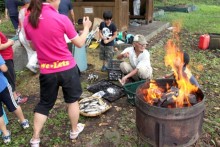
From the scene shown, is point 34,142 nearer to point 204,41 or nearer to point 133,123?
point 133,123

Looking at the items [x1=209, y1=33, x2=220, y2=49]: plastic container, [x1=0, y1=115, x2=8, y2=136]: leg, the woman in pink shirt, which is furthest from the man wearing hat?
[x1=209, y1=33, x2=220, y2=49]: plastic container

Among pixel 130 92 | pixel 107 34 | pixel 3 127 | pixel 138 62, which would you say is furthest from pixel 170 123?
pixel 107 34

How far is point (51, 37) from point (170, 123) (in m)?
1.73

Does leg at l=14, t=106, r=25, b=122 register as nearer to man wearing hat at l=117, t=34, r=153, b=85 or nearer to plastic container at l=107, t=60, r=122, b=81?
man wearing hat at l=117, t=34, r=153, b=85

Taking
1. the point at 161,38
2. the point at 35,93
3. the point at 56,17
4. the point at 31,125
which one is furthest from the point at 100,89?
the point at 161,38

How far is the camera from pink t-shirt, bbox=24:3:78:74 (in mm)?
2834

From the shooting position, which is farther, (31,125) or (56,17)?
(31,125)

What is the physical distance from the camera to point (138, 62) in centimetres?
497

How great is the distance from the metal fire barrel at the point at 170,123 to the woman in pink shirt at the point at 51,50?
939 mm

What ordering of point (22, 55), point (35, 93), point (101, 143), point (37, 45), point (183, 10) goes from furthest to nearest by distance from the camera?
point (183, 10)
point (22, 55)
point (35, 93)
point (101, 143)
point (37, 45)

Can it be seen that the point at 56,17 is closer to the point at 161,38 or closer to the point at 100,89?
the point at 100,89

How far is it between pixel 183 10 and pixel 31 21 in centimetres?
1543

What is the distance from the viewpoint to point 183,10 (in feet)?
54.5

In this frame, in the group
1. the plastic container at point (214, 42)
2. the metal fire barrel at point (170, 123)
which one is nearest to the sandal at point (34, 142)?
the metal fire barrel at point (170, 123)
